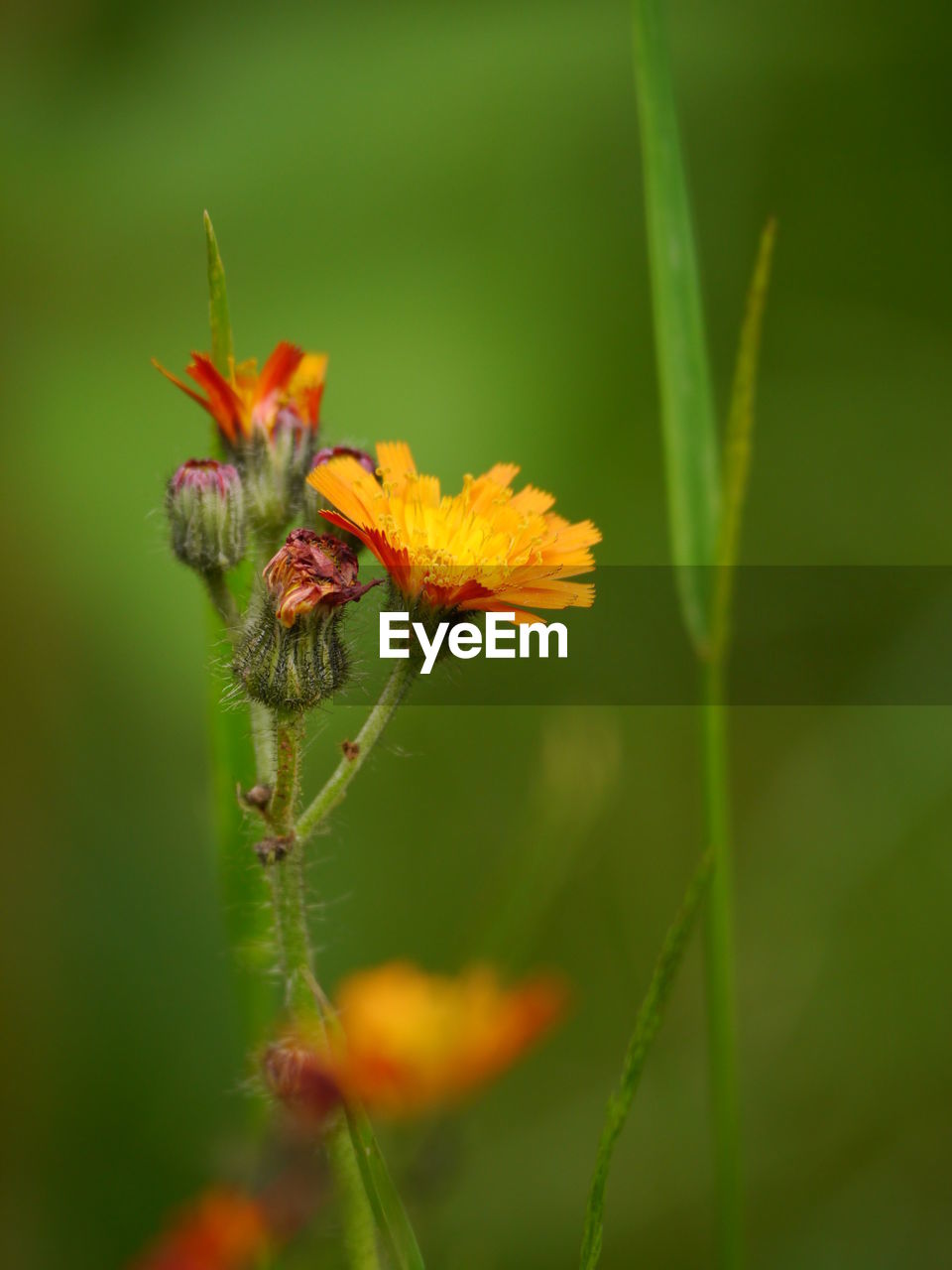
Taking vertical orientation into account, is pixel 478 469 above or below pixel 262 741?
above

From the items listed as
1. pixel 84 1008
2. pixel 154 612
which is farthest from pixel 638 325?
pixel 84 1008

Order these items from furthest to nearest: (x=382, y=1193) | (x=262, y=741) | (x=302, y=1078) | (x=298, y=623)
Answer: (x=262, y=741)
(x=298, y=623)
(x=302, y=1078)
(x=382, y=1193)

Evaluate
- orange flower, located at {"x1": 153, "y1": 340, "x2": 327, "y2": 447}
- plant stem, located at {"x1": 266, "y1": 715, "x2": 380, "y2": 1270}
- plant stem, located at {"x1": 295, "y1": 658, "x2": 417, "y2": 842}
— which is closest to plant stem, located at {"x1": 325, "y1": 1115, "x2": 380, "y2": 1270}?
plant stem, located at {"x1": 266, "y1": 715, "x2": 380, "y2": 1270}

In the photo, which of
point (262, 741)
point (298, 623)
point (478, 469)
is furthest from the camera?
point (478, 469)

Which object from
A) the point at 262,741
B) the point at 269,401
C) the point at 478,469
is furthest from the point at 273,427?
the point at 478,469

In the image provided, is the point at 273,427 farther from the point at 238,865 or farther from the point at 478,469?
the point at 478,469

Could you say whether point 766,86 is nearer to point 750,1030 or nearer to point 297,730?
point 750,1030
